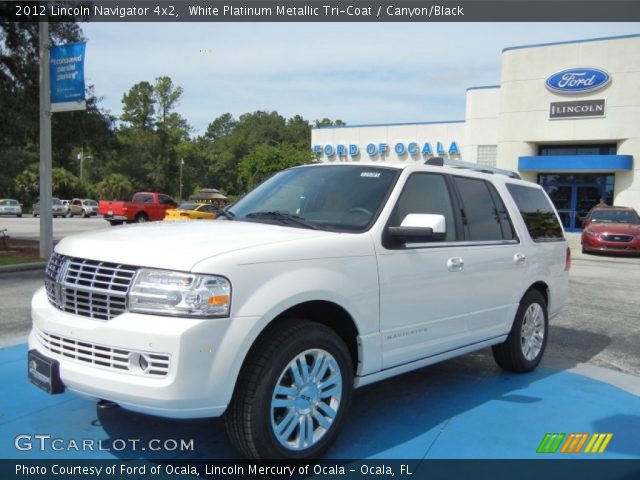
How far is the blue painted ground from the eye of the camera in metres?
3.93

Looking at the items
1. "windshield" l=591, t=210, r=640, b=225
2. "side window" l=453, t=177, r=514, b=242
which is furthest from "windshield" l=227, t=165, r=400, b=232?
"windshield" l=591, t=210, r=640, b=225

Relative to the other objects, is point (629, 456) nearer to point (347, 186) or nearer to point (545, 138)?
point (347, 186)

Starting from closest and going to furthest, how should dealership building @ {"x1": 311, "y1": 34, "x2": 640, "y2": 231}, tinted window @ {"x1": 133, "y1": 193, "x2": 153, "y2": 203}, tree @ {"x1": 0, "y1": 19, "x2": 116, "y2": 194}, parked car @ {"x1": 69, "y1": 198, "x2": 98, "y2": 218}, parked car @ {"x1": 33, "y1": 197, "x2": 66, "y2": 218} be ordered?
tree @ {"x1": 0, "y1": 19, "x2": 116, "y2": 194} → dealership building @ {"x1": 311, "y1": 34, "x2": 640, "y2": 231} → tinted window @ {"x1": 133, "y1": 193, "x2": 153, "y2": 203} → parked car @ {"x1": 33, "y1": 197, "x2": 66, "y2": 218} → parked car @ {"x1": 69, "y1": 198, "x2": 98, "y2": 218}

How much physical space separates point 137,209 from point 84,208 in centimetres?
1822

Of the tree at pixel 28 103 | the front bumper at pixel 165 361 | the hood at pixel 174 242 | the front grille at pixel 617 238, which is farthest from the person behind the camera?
the front grille at pixel 617 238

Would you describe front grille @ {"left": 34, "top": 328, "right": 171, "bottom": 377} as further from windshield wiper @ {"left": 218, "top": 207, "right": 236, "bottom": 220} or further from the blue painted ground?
windshield wiper @ {"left": 218, "top": 207, "right": 236, "bottom": 220}

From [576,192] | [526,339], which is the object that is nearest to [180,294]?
[526,339]

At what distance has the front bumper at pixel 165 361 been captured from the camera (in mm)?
3031

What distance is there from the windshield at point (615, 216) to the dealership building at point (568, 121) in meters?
9.99

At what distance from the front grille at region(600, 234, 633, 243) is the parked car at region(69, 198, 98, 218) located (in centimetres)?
3926

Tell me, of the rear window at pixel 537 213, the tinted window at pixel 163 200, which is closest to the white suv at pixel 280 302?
the rear window at pixel 537 213

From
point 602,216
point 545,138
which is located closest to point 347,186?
point 602,216

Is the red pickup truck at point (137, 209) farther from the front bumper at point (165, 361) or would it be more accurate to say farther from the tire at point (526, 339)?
the front bumper at point (165, 361)

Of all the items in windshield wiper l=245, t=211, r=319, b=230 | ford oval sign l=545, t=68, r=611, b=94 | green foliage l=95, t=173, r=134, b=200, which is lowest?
windshield wiper l=245, t=211, r=319, b=230
